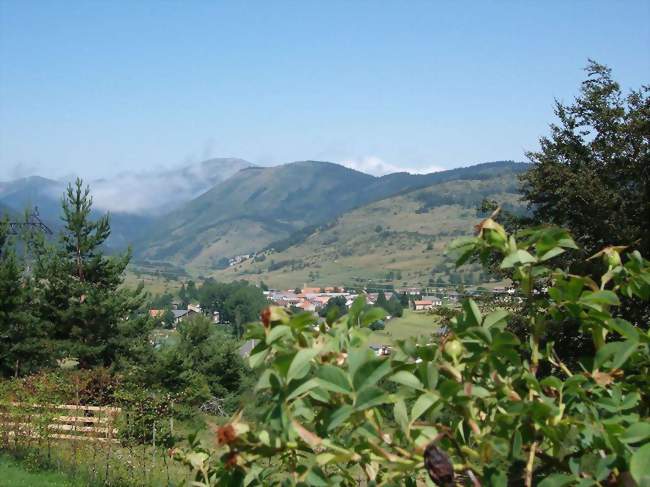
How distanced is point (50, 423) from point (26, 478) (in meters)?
3.21

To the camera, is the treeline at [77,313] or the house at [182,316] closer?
the treeline at [77,313]

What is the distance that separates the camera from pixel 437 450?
1.02 metres

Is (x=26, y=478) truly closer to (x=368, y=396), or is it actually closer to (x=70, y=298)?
(x=368, y=396)

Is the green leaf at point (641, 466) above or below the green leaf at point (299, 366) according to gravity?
below

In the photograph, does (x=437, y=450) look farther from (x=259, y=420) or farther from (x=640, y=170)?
(x=640, y=170)

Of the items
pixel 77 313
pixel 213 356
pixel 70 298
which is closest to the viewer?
pixel 77 313

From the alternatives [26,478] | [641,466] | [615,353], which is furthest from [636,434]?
[26,478]

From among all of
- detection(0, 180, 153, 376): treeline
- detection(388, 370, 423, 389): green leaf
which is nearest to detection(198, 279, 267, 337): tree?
detection(0, 180, 153, 376): treeline

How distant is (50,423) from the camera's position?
13.8m

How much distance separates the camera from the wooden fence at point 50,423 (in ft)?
44.1

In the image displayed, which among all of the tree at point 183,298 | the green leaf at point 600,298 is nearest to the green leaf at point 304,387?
the green leaf at point 600,298

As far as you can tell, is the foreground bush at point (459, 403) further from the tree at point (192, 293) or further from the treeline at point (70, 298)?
the tree at point (192, 293)

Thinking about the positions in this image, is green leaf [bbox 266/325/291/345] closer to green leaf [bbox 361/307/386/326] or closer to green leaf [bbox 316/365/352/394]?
green leaf [bbox 316/365/352/394]

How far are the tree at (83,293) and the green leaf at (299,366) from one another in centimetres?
2561
